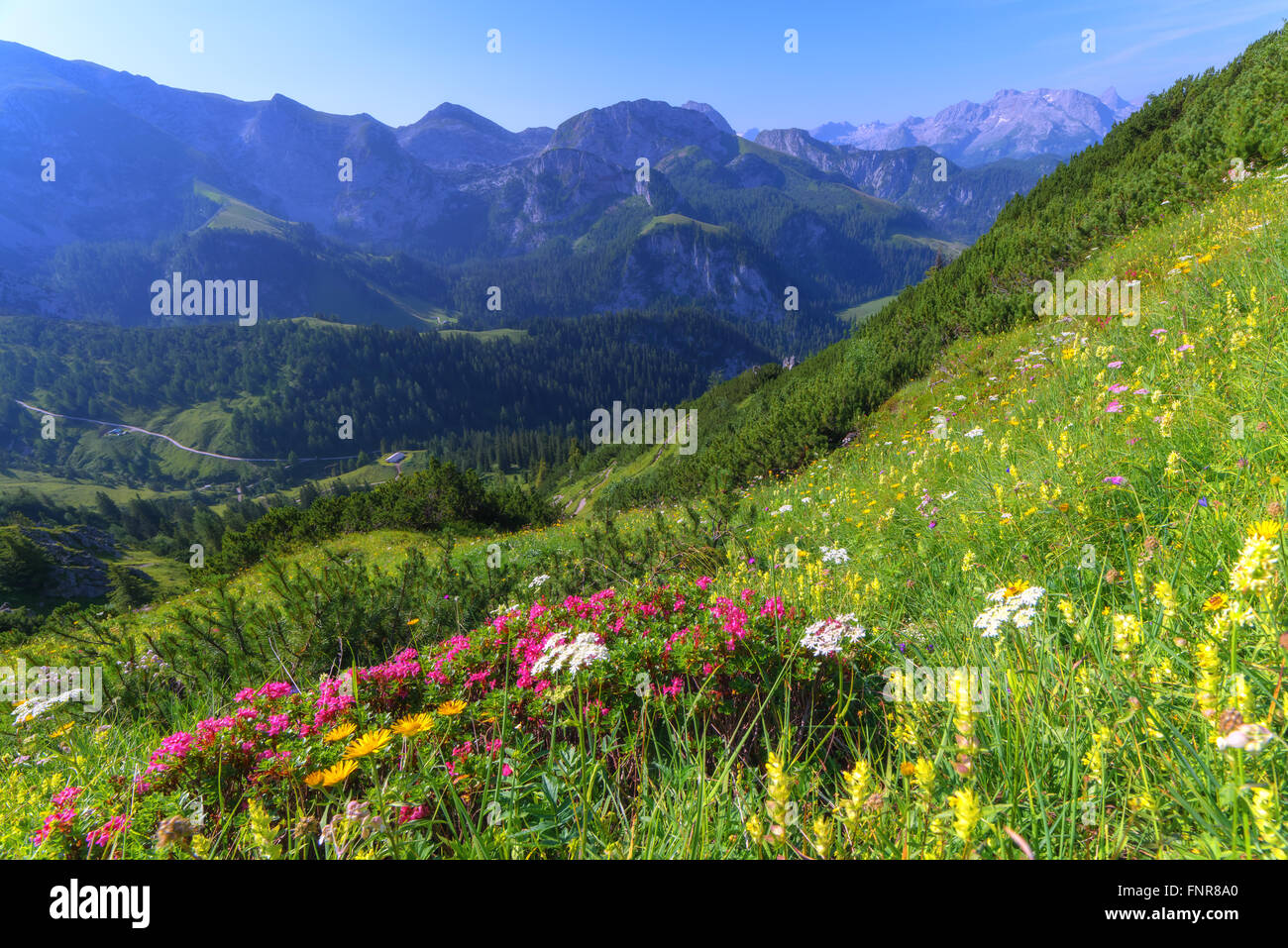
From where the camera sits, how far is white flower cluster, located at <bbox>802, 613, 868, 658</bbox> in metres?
2.57

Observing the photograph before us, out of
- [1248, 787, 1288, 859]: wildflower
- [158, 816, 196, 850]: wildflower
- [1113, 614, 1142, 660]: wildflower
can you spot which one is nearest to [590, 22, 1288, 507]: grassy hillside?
[1113, 614, 1142, 660]: wildflower

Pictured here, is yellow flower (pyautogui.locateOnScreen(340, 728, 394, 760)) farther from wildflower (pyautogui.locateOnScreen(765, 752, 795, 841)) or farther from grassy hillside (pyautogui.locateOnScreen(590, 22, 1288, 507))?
grassy hillside (pyautogui.locateOnScreen(590, 22, 1288, 507))

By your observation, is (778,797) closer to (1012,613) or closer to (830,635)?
(830,635)

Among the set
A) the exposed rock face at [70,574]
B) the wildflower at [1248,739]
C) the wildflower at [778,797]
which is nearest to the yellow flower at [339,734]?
the wildflower at [778,797]

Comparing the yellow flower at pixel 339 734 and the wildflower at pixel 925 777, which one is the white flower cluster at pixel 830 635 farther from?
the yellow flower at pixel 339 734

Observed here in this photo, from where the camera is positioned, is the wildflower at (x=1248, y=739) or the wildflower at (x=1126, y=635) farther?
the wildflower at (x=1126, y=635)

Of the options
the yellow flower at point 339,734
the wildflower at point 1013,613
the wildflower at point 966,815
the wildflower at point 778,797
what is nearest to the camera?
the wildflower at point 966,815

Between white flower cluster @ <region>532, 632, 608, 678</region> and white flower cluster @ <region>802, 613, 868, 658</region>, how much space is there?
0.95m

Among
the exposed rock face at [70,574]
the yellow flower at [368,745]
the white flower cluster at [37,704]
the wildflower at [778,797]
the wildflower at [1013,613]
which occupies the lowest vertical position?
the exposed rock face at [70,574]

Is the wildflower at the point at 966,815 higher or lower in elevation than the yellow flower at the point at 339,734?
higher

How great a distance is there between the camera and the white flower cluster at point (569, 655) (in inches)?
98.7

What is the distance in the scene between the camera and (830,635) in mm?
2631

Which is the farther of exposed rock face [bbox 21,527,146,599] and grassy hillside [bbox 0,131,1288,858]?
exposed rock face [bbox 21,527,146,599]

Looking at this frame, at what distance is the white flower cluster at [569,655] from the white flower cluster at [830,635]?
3.12ft
